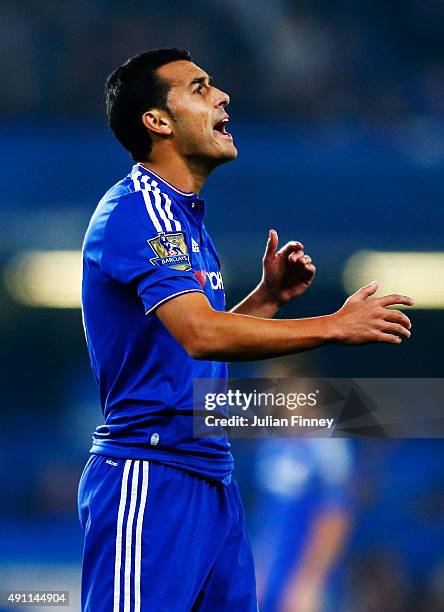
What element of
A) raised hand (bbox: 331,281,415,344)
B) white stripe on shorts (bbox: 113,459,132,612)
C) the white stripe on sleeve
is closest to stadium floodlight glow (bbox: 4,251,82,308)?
the white stripe on sleeve

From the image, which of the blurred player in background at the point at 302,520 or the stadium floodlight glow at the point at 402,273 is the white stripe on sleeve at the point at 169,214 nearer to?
the blurred player in background at the point at 302,520

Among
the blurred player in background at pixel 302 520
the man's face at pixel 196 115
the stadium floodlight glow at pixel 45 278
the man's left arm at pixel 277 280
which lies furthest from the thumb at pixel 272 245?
the stadium floodlight glow at pixel 45 278

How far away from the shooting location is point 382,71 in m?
6.62

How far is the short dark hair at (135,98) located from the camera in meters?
2.50

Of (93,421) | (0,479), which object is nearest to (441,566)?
(93,421)

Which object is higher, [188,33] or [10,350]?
[188,33]

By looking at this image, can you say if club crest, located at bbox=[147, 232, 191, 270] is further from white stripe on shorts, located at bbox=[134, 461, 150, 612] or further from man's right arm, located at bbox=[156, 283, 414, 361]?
white stripe on shorts, located at bbox=[134, 461, 150, 612]

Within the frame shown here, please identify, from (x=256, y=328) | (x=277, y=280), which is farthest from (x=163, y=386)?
(x=277, y=280)

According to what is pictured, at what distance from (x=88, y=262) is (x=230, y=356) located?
1.42 feet

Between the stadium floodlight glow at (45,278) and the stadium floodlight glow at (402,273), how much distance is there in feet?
5.25

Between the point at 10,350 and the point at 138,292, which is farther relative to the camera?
the point at 10,350

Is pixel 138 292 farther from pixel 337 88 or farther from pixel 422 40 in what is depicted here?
pixel 422 40

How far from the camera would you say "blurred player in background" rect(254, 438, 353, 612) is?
16.2 feet

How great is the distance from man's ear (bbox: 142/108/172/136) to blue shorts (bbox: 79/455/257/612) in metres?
0.82
